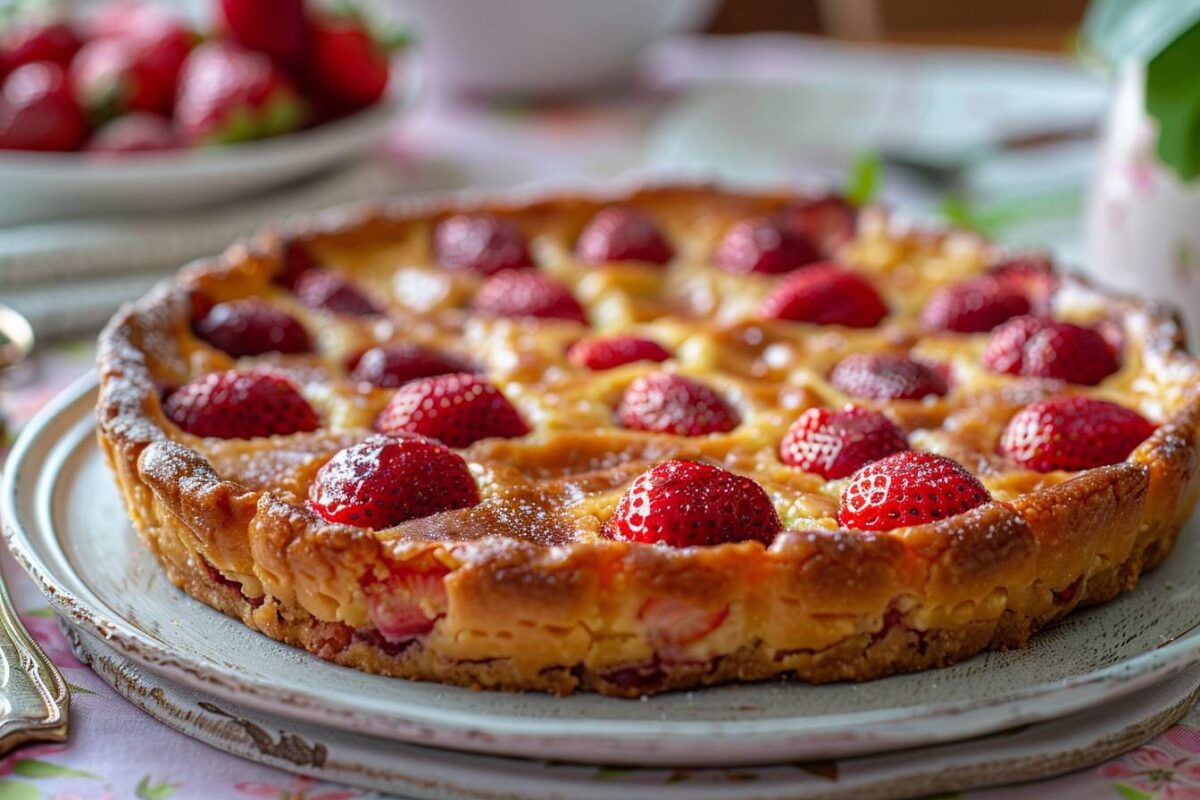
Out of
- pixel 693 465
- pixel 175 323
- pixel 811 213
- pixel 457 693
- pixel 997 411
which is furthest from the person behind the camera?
pixel 811 213

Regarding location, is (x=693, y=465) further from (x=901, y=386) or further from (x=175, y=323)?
(x=175, y=323)

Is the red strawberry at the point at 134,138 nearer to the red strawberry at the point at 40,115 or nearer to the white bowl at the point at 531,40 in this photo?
the red strawberry at the point at 40,115

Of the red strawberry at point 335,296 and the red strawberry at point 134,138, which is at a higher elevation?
the red strawberry at point 335,296

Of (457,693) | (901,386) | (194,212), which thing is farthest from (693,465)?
(194,212)

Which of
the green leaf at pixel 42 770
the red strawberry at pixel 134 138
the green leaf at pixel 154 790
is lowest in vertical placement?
the green leaf at pixel 42 770

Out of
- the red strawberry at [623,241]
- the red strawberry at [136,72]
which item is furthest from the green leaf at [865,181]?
the red strawberry at [136,72]
